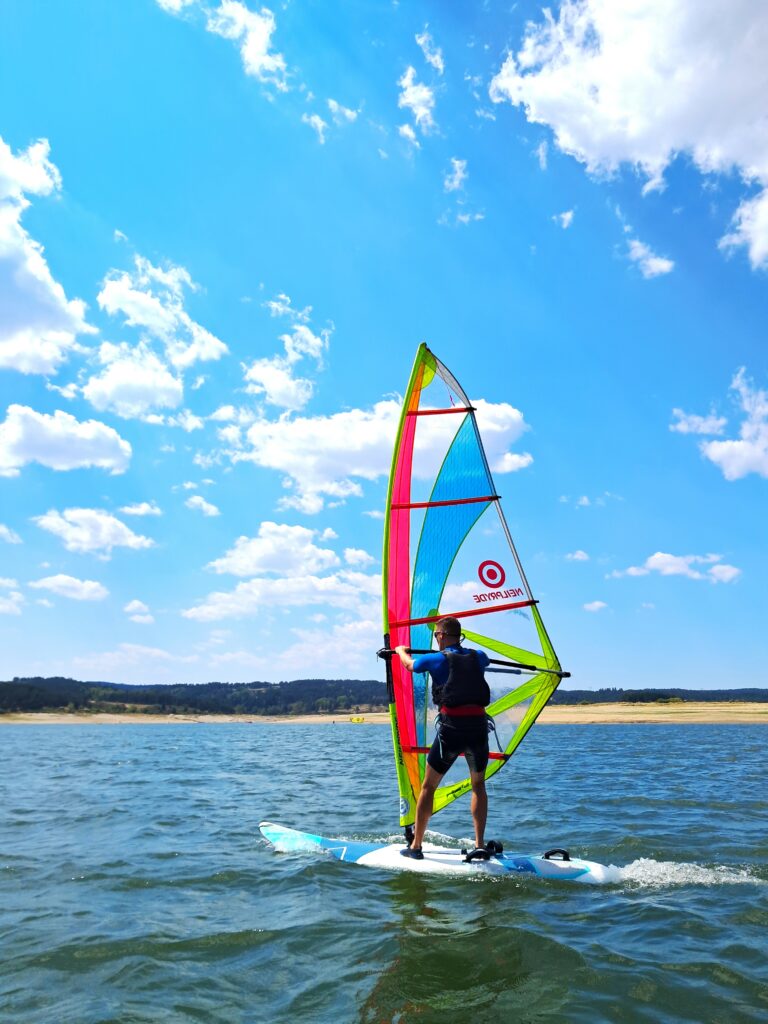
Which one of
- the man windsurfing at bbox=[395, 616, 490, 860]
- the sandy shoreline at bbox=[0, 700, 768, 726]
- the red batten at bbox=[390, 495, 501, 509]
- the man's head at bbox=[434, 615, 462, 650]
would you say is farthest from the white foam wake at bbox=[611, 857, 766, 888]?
the sandy shoreline at bbox=[0, 700, 768, 726]

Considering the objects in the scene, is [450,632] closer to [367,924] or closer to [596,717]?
[367,924]

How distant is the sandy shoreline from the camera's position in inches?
2781

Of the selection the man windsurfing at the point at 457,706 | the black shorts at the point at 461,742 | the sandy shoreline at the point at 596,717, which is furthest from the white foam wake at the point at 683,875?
the sandy shoreline at the point at 596,717

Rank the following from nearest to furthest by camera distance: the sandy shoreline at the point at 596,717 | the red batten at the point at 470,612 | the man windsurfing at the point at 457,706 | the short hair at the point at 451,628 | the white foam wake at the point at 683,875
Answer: the white foam wake at the point at 683,875, the man windsurfing at the point at 457,706, the short hair at the point at 451,628, the red batten at the point at 470,612, the sandy shoreline at the point at 596,717

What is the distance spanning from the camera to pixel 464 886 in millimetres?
6539

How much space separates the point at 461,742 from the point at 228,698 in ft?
581

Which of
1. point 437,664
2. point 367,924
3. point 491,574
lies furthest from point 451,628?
point 367,924

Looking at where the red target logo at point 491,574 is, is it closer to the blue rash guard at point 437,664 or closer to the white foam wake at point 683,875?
the blue rash guard at point 437,664

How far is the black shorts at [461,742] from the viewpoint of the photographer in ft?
22.8

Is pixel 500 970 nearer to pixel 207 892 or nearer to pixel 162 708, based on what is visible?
pixel 207 892

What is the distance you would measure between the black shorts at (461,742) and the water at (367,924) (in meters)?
1.07

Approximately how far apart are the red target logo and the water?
3.05m

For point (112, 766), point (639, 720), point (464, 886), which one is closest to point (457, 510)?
point (464, 886)

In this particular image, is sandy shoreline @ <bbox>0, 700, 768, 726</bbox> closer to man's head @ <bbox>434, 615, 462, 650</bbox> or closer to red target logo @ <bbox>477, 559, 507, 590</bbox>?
red target logo @ <bbox>477, 559, 507, 590</bbox>
